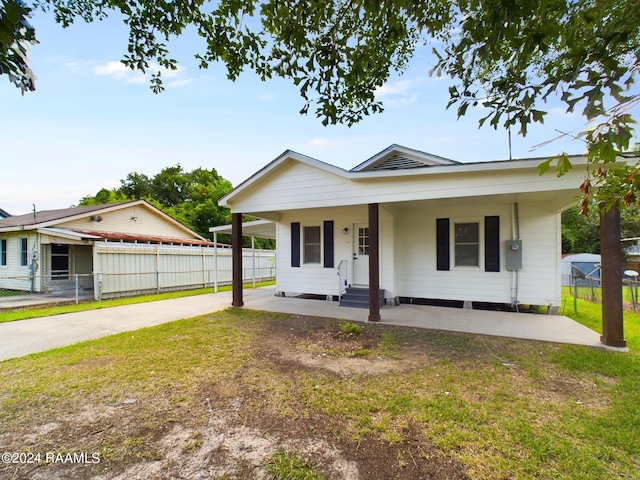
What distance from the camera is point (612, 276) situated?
181 inches

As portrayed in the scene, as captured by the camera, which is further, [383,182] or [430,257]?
[430,257]

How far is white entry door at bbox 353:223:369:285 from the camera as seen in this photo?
870 centimetres

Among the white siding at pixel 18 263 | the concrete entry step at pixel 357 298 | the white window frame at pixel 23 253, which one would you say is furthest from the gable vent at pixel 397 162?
the white window frame at pixel 23 253

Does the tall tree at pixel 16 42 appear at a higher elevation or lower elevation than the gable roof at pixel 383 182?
lower

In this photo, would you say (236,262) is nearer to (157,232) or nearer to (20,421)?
(20,421)

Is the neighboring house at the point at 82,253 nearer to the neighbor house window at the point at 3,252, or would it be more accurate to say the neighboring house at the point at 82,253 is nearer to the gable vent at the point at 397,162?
the neighbor house window at the point at 3,252

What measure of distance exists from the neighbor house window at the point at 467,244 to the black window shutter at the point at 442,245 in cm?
23

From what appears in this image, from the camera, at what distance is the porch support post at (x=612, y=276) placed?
457 centimetres

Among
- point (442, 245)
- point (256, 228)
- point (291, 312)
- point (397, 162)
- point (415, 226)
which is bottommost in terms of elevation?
point (291, 312)

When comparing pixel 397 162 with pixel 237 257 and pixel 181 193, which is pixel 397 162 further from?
pixel 181 193

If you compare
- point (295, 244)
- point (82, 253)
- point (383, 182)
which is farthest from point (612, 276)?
point (82, 253)

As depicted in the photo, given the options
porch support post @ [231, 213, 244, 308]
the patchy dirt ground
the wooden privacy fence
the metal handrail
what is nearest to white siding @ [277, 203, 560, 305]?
the metal handrail

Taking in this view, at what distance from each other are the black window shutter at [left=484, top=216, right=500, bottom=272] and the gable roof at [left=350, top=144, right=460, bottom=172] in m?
2.02

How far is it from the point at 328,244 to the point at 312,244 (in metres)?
0.61
